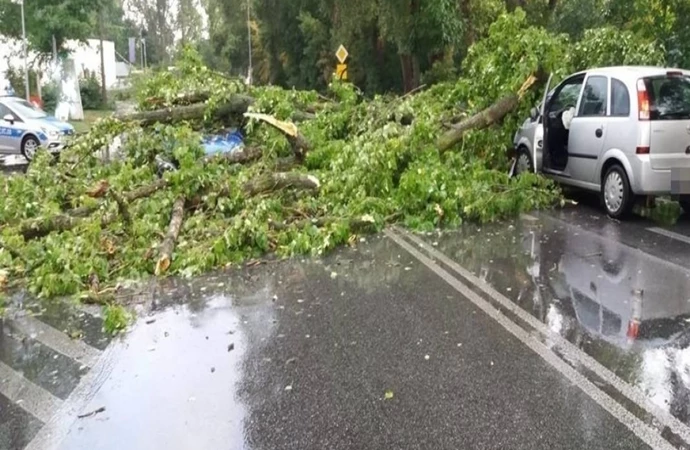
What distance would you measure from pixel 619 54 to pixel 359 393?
8.75 metres

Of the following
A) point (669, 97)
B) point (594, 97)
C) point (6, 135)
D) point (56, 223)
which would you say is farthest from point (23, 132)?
point (669, 97)

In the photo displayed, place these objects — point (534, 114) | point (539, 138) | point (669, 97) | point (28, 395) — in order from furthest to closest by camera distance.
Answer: point (534, 114) → point (539, 138) → point (669, 97) → point (28, 395)

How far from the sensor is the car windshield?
2014cm

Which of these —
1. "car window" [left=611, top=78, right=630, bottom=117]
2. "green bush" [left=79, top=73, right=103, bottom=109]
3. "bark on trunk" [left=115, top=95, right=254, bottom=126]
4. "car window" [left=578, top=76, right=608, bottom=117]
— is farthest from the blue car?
"green bush" [left=79, top=73, right=103, bottom=109]

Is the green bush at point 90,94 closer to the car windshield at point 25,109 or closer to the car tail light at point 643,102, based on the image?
the car windshield at point 25,109

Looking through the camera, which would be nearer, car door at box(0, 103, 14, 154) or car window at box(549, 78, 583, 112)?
A: car window at box(549, 78, 583, 112)

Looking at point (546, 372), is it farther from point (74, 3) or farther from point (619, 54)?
point (74, 3)

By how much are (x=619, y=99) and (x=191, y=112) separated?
7507mm

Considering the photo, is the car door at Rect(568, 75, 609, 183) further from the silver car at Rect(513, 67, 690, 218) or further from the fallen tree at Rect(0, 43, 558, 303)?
the fallen tree at Rect(0, 43, 558, 303)

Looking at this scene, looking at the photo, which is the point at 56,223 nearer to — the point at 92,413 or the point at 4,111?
the point at 92,413

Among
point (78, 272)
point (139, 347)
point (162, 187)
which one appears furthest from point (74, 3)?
point (139, 347)

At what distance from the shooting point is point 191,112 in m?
12.7

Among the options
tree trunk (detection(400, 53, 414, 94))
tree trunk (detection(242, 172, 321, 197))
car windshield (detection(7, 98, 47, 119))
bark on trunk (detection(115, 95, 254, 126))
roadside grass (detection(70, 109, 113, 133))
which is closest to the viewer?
tree trunk (detection(242, 172, 321, 197))

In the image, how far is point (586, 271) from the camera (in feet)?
22.0
